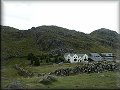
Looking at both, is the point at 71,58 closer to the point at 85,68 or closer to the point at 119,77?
the point at 85,68

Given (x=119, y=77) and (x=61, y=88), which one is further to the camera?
(x=119, y=77)

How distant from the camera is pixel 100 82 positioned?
163ft

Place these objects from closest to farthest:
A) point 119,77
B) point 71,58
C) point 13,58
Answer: point 119,77 → point 71,58 → point 13,58

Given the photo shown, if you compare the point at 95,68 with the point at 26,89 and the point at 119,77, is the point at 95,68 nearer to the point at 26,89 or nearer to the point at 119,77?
the point at 119,77

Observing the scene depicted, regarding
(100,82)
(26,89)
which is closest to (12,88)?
(26,89)

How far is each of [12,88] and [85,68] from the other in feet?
104

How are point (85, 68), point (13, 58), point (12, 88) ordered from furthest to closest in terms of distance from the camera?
point (13, 58) → point (85, 68) → point (12, 88)

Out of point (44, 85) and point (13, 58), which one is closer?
point (44, 85)

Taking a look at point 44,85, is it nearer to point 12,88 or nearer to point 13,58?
point 12,88

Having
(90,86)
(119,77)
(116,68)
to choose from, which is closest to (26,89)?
(90,86)

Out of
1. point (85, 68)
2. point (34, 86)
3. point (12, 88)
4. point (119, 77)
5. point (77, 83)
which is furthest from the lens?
point (85, 68)

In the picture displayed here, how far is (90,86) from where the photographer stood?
150ft

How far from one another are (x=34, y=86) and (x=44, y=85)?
98.3 inches

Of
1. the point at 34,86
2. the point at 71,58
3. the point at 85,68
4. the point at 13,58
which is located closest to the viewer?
the point at 34,86
